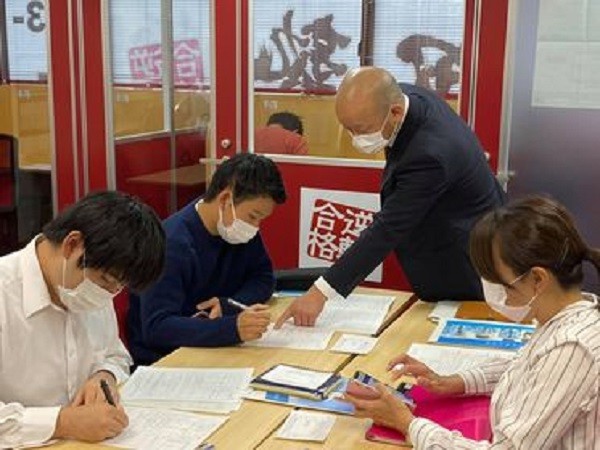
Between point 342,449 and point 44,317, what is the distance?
2.21 feet

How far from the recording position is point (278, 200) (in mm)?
2480

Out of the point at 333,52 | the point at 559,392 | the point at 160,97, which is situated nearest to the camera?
the point at 559,392

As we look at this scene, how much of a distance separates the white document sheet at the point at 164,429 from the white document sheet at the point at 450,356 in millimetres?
599

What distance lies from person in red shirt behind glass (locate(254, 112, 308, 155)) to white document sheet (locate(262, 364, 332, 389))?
7.03ft

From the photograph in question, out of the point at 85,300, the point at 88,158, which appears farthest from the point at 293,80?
the point at 85,300

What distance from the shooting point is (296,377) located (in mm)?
1977

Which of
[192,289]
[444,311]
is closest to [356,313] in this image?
[444,311]

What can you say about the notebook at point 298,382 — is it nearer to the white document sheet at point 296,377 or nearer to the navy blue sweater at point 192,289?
the white document sheet at point 296,377

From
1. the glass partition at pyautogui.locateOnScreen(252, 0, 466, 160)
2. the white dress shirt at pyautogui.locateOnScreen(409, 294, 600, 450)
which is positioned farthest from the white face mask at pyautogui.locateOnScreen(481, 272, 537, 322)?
the glass partition at pyautogui.locateOnScreen(252, 0, 466, 160)

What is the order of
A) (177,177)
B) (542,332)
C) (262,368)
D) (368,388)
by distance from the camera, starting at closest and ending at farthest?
(542,332) → (368,388) → (262,368) → (177,177)

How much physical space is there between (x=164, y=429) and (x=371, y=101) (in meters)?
1.25

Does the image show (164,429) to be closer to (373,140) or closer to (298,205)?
(373,140)

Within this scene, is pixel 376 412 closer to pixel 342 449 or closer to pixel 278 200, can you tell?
pixel 342 449

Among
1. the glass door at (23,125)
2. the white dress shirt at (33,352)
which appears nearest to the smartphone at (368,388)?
the white dress shirt at (33,352)
